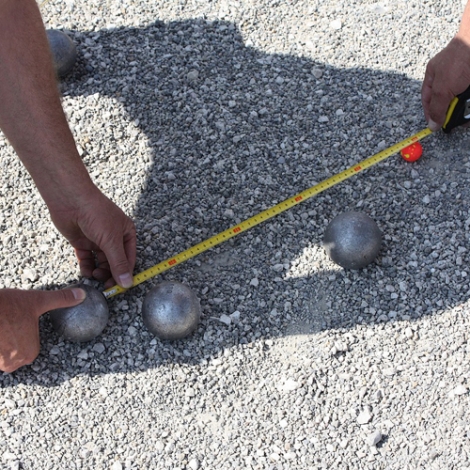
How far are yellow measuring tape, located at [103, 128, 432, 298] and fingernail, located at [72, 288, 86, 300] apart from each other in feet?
0.77

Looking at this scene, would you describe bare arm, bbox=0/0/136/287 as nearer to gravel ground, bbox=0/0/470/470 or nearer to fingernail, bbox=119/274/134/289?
fingernail, bbox=119/274/134/289

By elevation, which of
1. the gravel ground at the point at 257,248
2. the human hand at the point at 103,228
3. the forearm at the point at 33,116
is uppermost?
the forearm at the point at 33,116

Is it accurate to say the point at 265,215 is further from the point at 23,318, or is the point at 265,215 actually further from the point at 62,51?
the point at 62,51

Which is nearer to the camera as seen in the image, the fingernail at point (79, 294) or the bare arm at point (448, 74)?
the fingernail at point (79, 294)

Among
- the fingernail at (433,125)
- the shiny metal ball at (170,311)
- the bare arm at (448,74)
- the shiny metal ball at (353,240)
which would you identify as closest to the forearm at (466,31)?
the bare arm at (448,74)

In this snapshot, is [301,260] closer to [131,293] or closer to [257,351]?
[257,351]

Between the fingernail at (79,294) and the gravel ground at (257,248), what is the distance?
322 millimetres

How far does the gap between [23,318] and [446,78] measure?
315 centimetres

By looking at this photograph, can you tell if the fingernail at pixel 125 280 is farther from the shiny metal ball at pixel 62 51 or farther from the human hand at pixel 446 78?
the human hand at pixel 446 78

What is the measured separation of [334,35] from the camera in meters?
5.48

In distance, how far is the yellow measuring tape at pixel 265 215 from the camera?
163 inches

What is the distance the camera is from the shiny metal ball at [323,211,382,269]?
3.97m

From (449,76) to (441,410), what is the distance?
2.21m

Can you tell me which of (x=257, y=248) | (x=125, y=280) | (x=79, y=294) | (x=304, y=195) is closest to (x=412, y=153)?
(x=304, y=195)
